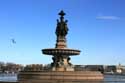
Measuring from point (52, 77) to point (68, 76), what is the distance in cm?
152

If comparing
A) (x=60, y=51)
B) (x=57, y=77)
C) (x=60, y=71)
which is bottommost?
(x=57, y=77)

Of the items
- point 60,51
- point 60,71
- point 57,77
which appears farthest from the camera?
point 60,51

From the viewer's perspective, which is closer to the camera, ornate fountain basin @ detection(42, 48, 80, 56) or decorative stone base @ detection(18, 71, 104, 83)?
decorative stone base @ detection(18, 71, 104, 83)

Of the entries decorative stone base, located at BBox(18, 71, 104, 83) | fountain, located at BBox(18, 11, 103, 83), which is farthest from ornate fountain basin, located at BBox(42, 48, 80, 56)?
decorative stone base, located at BBox(18, 71, 104, 83)

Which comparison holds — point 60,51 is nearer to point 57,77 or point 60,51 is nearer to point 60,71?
point 60,71

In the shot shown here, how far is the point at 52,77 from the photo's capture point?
40.3 m

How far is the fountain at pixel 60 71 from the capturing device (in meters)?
40.3

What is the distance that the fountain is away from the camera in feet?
132

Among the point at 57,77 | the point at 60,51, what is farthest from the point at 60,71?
the point at 60,51

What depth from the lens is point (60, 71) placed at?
134ft

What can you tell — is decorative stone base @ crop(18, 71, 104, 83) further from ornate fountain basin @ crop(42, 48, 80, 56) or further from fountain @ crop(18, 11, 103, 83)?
ornate fountain basin @ crop(42, 48, 80, 56)

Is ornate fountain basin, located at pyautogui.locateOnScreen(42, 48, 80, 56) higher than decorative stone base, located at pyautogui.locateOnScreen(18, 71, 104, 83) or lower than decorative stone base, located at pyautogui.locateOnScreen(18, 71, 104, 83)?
higher

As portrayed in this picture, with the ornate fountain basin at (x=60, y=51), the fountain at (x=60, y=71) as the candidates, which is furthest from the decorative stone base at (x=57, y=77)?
the ornate fountain basin at (x=60, y=51)

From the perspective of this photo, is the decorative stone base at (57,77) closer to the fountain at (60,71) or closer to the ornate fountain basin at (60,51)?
the fountain at (60,71)
